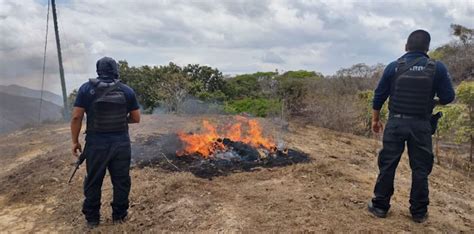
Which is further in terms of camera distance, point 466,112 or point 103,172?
point 466,112

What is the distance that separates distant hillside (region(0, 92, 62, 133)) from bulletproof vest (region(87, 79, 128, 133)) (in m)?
16.0

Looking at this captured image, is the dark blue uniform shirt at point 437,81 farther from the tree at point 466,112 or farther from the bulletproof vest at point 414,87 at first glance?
the tree at point 466,112

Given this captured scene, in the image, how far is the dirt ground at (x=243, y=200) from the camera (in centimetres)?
460

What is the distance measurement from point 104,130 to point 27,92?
16.9 m

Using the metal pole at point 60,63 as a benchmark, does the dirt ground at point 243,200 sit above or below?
below

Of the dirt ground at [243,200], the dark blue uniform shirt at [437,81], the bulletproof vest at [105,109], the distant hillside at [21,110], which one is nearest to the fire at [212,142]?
the dirt ground at [243,200]

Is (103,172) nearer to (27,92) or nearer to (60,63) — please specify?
(60,63)

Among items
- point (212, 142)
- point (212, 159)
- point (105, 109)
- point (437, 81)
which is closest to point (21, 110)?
point (212, 142)

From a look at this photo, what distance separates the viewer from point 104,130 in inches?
183

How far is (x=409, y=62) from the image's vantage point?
174 inches

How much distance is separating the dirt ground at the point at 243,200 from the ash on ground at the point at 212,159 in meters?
0.25

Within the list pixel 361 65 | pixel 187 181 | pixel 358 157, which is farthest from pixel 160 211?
pixel 361 65

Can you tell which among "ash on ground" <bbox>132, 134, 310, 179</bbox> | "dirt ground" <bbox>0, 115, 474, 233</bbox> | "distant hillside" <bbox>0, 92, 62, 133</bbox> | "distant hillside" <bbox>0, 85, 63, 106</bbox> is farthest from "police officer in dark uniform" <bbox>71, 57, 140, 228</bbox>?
"distant hillside" <bbox>0, 92, 62, 133</bbox>

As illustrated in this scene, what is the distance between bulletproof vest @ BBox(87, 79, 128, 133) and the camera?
460 centimetres
